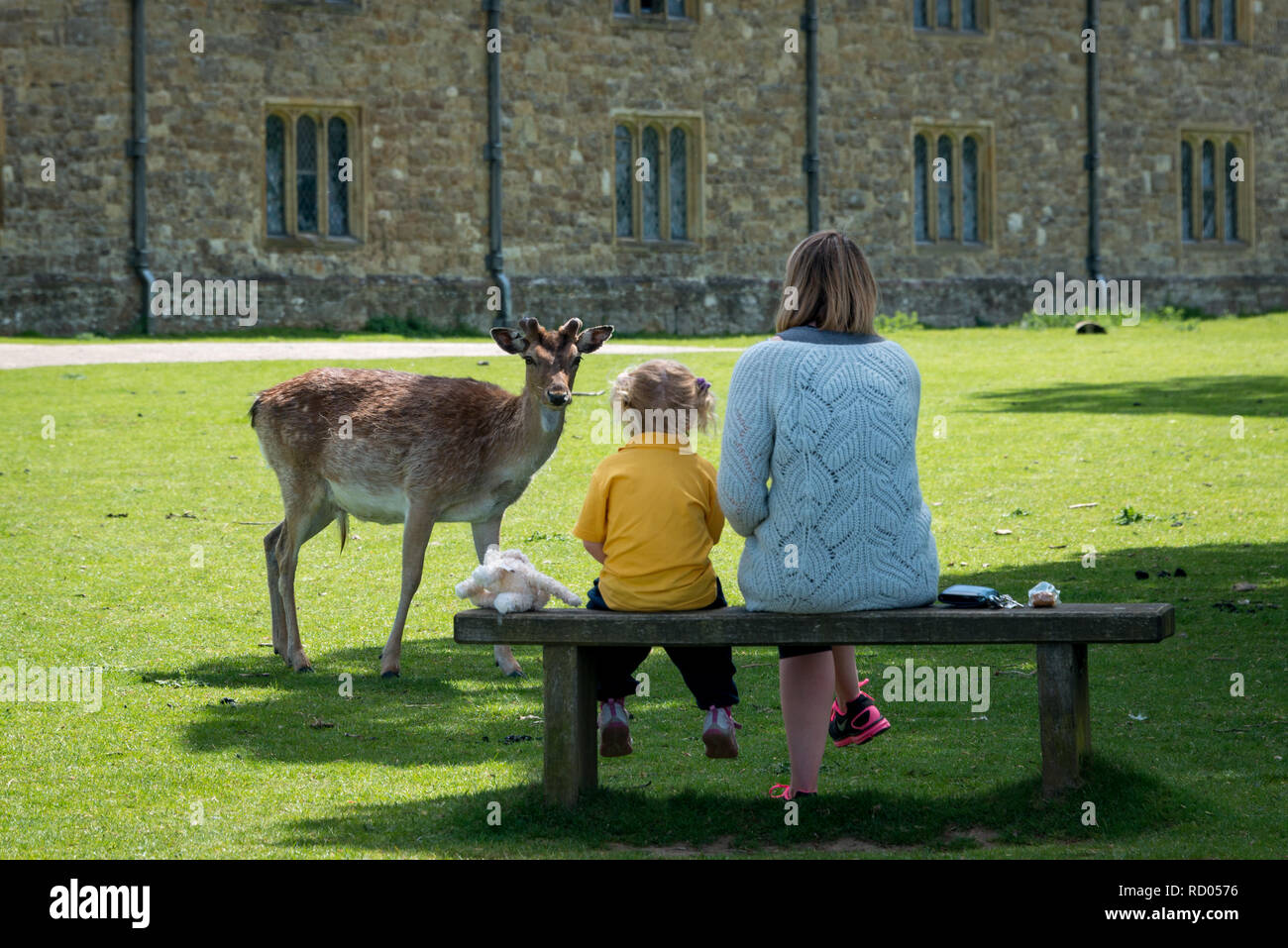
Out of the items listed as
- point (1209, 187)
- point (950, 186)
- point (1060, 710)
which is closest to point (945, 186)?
point (950, 186)

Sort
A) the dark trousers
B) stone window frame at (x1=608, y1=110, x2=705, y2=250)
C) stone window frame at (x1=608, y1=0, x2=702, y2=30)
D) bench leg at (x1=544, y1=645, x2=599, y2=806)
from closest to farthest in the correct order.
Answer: bench leg at (x1=544, y1=645, x2=599, y2=806)
the dark trousers
stone window frame at (x1=608, y1=0, x2=702, y2=30)
stone window frame at (x1=608, y1=110, x2=705, y2=250)

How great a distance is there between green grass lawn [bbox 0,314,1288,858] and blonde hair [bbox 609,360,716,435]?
4.77 ft

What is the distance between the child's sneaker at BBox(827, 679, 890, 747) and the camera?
742 centimetres

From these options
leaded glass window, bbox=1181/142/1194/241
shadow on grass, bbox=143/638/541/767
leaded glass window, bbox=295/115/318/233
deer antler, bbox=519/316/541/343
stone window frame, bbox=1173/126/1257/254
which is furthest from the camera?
leaded glass window, bbox=1181/142/1194/241

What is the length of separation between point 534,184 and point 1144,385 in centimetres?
1378

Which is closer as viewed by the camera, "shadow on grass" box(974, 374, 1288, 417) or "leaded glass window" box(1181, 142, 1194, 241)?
"shadow on grass" box(974, 374, 1288, 417)

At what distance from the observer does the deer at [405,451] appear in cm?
998

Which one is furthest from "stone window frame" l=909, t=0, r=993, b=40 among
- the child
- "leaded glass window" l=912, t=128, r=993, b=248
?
the child

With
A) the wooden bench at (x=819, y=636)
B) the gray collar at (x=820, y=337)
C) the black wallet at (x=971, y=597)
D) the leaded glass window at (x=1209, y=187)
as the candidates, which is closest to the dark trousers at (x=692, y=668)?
the wooden bench at (x=819, y=636)

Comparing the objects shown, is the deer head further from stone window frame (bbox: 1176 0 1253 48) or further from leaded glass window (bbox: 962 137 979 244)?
stone window frame (bbox: 1176 0 1253 48)

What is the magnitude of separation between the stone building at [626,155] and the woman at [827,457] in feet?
80.6

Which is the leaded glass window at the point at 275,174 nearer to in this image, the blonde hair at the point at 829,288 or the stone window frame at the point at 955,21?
the stone window frame at the point at 955,21

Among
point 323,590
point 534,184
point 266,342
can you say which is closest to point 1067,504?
point 323,590

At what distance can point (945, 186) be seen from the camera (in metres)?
38.1
